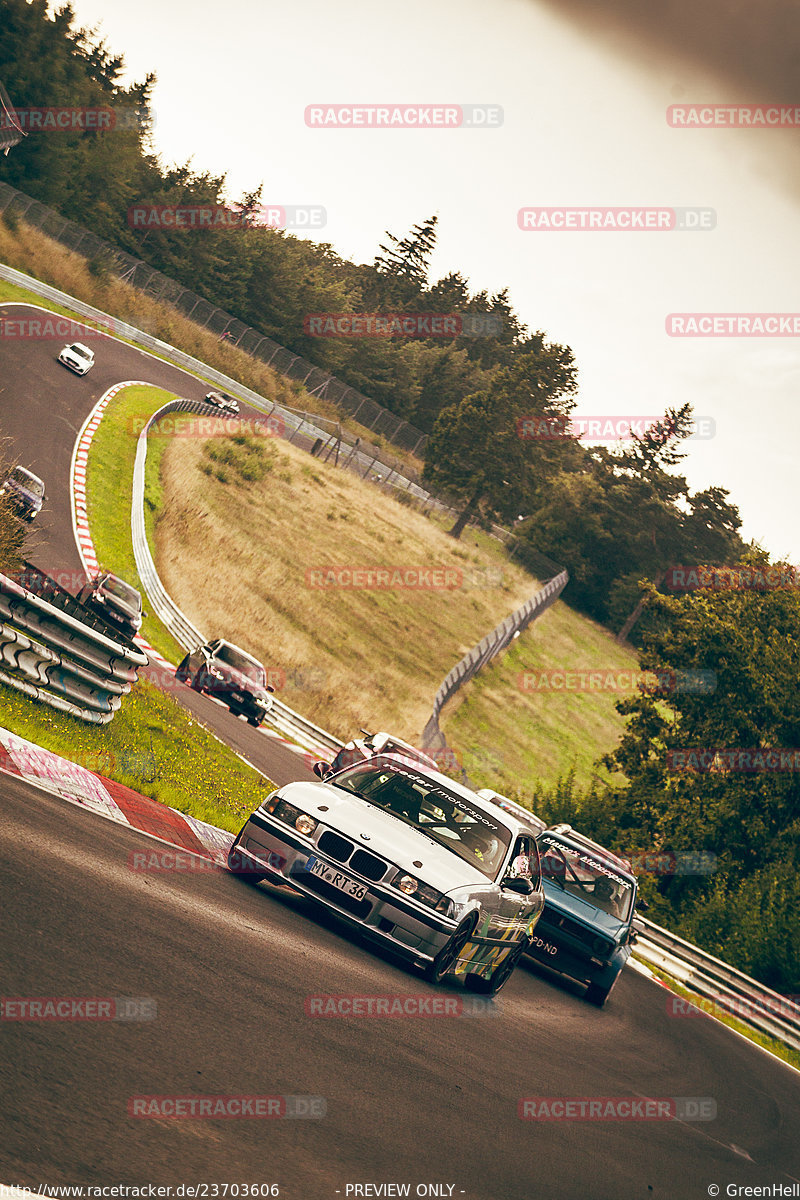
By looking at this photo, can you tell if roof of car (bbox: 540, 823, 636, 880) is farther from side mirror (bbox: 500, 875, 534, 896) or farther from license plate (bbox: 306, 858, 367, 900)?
license plate (bbox: 306, 858, 367, 900)

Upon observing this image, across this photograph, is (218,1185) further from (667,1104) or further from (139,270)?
(139,270)

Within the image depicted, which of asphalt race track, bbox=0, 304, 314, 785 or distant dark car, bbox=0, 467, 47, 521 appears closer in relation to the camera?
asphalt race track, bbox=0, 304, 314, 785

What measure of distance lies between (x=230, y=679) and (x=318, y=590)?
17.5 meters

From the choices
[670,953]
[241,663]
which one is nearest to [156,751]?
[241,663]

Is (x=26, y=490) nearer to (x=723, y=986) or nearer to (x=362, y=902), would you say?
Answer: (x=362, y=902)

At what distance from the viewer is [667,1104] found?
29.7ft

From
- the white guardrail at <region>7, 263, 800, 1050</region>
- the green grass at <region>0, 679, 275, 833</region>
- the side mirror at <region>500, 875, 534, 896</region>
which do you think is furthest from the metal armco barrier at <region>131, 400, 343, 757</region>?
the side mirror at <region>500, 875, 534, 896</region>

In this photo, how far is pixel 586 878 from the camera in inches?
533

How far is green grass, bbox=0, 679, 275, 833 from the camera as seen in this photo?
32.4 feet

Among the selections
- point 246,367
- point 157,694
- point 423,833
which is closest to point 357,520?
point 246,367

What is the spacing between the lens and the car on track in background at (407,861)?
8.04 metres

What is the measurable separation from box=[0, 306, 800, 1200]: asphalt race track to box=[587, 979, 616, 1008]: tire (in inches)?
67.1

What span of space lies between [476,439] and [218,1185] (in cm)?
7226

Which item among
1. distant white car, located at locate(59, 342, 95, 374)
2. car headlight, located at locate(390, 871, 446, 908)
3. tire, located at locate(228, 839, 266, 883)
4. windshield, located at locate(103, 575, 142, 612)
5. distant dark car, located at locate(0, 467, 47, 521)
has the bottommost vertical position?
windshield, located at locate(103, 575, 142, 612)
